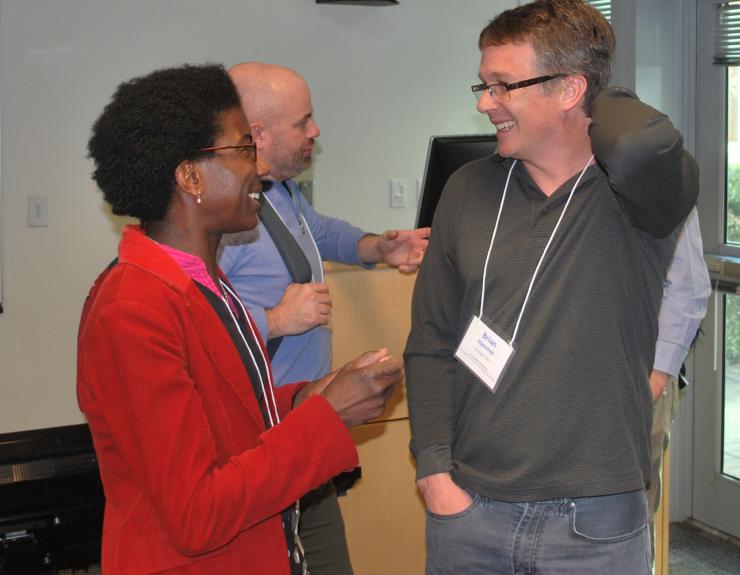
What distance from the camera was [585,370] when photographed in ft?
5.21

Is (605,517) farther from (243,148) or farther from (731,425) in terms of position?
(731,425)

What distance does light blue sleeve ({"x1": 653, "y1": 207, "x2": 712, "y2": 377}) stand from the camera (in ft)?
7.13

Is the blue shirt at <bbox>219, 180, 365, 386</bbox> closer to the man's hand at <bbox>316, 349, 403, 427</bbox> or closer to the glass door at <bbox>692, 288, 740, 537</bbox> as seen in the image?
the man's hand at <bbox>316, 349, 403, 427</bbox>

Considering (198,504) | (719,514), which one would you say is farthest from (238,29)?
(198,504)

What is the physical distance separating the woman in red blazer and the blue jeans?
0.36 metres

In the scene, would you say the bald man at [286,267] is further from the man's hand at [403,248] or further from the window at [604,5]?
the window at [604,5]

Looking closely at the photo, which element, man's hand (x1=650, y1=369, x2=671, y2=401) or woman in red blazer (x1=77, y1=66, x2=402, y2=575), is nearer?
woman in red blazer (x1=77, y1=66, x2=402, y2=575)

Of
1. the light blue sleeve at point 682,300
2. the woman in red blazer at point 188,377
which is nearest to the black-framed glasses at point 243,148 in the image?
the woman in red blazer at point 188,377

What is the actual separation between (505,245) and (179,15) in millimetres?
2982

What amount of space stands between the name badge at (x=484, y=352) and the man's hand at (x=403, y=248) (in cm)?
74

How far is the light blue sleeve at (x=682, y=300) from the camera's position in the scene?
7.13ft

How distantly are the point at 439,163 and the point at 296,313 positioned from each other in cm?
93

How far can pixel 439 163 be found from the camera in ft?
9.07

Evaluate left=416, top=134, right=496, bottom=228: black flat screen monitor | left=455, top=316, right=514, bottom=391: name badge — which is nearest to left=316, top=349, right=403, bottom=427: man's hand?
left=455, top=316, right=514, bottom=391: name badge
